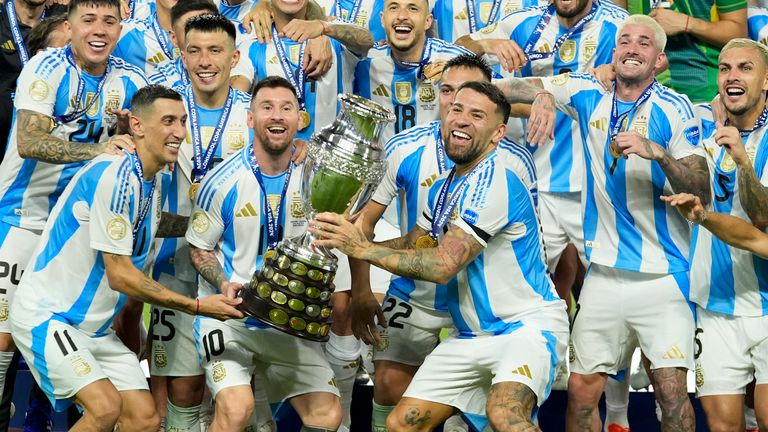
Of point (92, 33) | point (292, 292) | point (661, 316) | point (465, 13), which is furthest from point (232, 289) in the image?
point (465, 13)

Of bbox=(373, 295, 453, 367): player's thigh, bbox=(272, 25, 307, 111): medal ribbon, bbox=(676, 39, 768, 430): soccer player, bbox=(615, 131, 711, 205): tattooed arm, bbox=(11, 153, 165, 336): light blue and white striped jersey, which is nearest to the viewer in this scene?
bbox=(615, 131, 711, 205): tattooed arm

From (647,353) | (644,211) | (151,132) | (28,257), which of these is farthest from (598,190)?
(28,257)

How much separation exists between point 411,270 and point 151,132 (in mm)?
1503

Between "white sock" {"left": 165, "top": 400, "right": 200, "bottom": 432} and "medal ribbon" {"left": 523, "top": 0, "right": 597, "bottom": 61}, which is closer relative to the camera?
"white sock" {"left": 165, "top": 400, "right": 200, "bottom": 432}

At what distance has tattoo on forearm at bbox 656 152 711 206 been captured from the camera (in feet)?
22.4

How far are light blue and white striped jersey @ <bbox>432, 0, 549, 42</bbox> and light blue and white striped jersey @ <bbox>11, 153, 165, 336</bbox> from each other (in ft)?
8.90

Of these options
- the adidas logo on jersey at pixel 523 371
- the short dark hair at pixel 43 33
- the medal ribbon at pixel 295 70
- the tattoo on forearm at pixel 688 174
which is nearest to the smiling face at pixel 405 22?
the medal ribbon at pixel 295 70

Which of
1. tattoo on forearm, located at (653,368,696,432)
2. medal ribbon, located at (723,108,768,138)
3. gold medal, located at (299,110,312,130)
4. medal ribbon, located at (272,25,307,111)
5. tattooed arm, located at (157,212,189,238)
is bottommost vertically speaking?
tattoo on forearm, located at (653,368,696,432)

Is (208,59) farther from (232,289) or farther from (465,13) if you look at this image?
(465,13)

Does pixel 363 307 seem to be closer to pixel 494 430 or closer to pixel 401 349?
pixel 401 349

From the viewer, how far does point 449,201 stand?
677cm

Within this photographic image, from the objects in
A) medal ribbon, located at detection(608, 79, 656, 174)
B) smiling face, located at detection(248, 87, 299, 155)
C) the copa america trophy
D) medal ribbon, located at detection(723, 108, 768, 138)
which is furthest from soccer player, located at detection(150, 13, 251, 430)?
medal ribbon, located at detection(723, 108, 768, 138)

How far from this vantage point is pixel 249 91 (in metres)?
8.28

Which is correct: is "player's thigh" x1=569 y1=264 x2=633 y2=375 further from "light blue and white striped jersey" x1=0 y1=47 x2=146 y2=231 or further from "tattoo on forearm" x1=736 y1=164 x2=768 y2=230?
"light blue and white striped jersey" x1=0 y1=47 x2=146 y2=231
